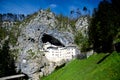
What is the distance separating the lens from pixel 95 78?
2341cm

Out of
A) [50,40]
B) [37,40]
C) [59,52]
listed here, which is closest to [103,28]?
[59,52]

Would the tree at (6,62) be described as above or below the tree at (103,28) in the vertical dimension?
below

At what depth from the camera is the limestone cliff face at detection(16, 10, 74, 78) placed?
68188 mm

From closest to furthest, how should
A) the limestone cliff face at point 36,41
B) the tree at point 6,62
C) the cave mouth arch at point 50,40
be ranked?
the tree at point 6,62
the limestone cliff face at point 36,41
the cave mouth arch at point 50,40

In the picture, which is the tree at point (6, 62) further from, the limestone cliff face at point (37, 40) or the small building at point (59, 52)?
the small building at point (59, 52)

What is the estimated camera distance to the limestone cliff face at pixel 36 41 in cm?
6819

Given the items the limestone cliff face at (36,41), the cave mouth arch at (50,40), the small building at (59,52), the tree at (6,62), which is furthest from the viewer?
the cave mouth arch at (50,40)

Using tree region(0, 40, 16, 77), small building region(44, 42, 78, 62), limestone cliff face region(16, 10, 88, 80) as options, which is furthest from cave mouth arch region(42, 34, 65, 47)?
tree region(0, 40, 16, 77)

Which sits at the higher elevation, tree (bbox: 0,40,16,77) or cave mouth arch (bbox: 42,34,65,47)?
cave mouth arch (bbox: 42,34,65,47)

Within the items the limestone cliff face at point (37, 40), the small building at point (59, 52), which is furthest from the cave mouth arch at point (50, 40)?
the small building at point (59, 52)

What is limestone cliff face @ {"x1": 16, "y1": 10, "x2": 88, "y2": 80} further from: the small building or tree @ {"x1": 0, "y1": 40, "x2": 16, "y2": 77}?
tree @ {"x1": 0, "y1": 40, "x2": 16, "y2": 77}

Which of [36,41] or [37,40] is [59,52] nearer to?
[37,40]

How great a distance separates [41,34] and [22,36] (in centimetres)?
665

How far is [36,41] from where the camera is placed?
70938mm
